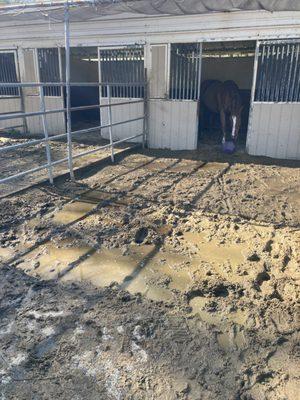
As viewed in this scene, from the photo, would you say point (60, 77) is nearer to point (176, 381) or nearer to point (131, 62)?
point (131, 62)

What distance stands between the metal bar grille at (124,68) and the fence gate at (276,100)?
244 cm

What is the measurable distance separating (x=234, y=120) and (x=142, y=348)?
22.5ft

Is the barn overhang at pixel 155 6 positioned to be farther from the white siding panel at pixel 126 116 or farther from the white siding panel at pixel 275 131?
the white siding panel at pixel 126 116

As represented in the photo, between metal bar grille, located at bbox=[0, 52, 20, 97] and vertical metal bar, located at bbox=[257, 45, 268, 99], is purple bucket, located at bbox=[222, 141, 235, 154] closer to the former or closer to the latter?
vertical metal bar, located at bbox=[257, 45, 268, 99]

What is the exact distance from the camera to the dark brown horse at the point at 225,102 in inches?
322

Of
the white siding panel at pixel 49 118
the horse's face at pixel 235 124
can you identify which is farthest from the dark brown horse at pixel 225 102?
the white siding panel at pixel 49 118

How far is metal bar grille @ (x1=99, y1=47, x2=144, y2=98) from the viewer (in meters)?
7.50

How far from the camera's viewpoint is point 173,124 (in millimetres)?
7434

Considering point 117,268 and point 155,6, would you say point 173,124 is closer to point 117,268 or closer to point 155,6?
point 155,6

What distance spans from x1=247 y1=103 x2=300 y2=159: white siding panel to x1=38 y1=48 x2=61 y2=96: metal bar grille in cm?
483

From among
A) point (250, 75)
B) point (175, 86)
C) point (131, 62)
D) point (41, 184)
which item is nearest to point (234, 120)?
point (175, 86)

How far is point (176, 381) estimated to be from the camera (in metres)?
1.94

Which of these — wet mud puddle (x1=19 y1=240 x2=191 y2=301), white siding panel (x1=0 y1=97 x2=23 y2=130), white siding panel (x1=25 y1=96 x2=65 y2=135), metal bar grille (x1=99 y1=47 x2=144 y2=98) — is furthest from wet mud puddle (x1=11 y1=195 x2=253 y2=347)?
white siding panel (x1=0 y1=97 x2=23 y2=130)

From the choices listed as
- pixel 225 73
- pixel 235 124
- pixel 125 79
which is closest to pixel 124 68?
pixel 125 79
